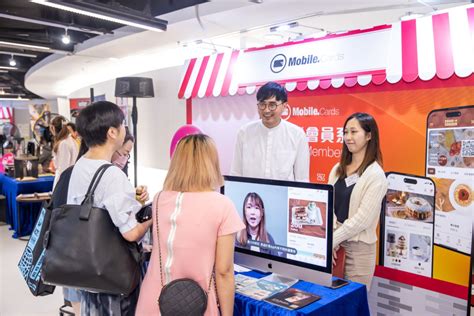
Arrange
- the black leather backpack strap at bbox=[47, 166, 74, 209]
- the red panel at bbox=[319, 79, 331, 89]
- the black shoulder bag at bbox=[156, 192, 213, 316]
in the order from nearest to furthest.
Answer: the black shoulder bag at bbox=[156, 192, 213, 316] → the black leather backpack strap at bbox=[47, 166, 74, 209] → the red panel at bbox=[319, 79, 331, 89]

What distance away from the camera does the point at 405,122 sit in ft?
10.1

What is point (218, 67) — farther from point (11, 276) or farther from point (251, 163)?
point (11, 276)

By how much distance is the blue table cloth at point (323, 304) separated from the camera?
59.2 inches

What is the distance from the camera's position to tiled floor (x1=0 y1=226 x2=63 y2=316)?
366cm

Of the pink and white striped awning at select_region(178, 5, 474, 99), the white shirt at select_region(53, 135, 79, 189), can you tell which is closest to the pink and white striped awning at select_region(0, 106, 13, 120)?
the white shirt at select_region(53, 135, 79, 189)

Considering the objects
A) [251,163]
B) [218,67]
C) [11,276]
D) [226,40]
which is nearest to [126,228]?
[251,163]

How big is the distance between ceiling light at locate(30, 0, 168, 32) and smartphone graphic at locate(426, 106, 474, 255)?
9.68ft

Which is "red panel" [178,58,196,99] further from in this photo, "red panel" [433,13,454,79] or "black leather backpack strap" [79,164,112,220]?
"black leather backpack strap" [79,164,112,220]

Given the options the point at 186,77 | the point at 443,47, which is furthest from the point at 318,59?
the point at 186,77

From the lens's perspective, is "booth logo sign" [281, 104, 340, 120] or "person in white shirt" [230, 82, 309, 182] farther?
"booth logo sign" [281, 104, 340, 120]

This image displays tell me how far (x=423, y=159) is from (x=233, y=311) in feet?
6.62

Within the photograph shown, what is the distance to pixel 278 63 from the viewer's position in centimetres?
388

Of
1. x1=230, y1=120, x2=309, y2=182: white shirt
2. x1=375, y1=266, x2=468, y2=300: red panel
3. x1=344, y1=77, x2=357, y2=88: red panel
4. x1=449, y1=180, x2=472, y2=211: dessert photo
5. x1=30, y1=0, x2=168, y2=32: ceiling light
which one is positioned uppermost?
x1=30, y1=0, x2=168, y2=32: ceiling light

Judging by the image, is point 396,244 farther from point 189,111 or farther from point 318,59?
point 189,111
